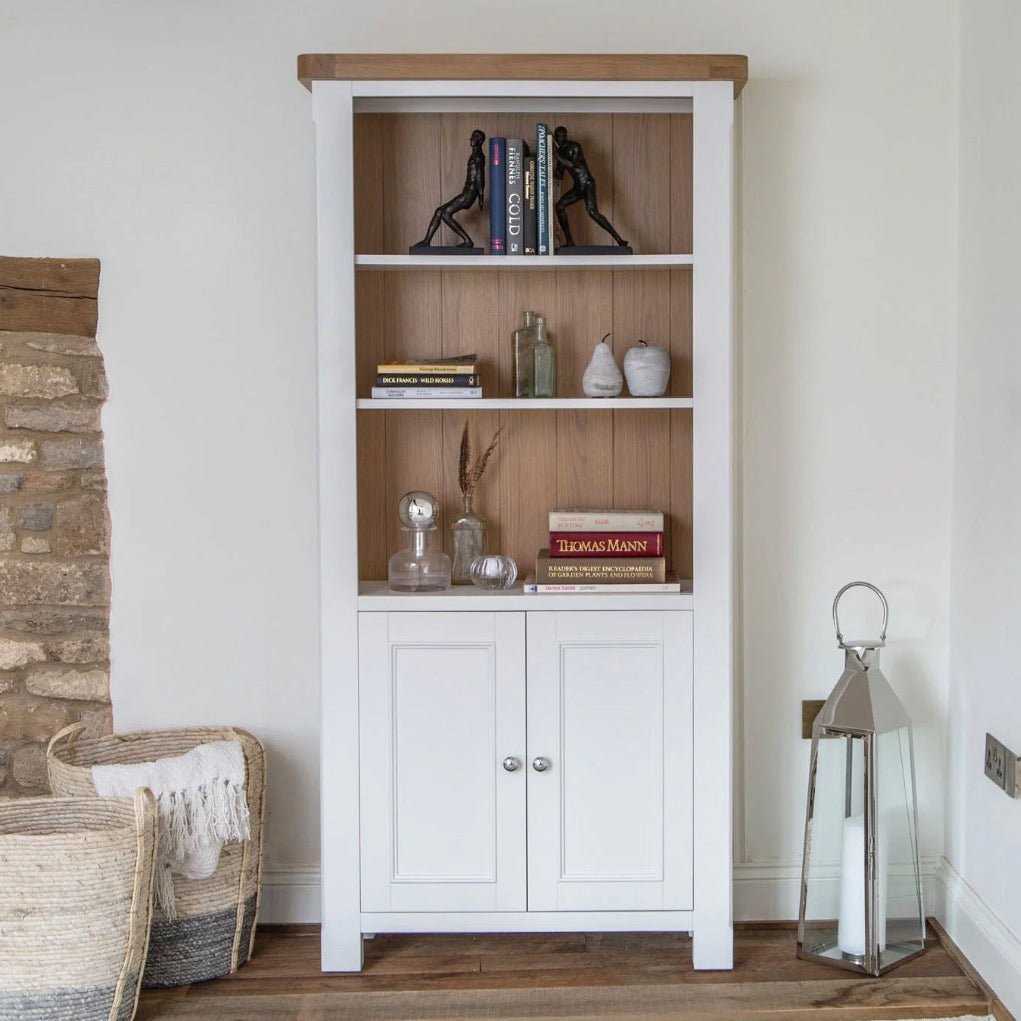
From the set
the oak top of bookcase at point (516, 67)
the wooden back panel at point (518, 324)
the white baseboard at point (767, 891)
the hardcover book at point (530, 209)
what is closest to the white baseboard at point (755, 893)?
the white baseboard at point (767, 891)

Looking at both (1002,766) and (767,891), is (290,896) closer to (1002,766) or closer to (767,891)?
(767,891)

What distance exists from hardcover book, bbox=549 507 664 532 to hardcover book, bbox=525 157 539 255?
1.92 feet

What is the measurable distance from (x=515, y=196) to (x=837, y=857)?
1.64 meters

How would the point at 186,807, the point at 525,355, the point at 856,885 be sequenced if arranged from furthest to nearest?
1. the point at 525,355
2. the point at 856,885
3. the point at 186,807

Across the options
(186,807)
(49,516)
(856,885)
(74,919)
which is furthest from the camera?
(49,516)

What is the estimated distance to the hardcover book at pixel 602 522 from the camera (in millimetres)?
2443

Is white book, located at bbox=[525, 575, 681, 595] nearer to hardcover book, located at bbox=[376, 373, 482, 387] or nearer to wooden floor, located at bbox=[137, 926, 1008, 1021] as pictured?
hardcover book, located at bbox=[376, 373, 482, 387]

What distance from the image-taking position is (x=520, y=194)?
2.39 metres

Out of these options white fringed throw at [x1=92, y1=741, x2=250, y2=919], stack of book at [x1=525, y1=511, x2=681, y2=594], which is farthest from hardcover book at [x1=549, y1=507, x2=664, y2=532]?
white fringed throw at [x1=92, y1=741, x2=250, y2=919]

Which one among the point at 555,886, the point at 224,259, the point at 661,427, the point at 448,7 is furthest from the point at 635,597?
the point at 448,7

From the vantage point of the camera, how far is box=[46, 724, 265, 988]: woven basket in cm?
237

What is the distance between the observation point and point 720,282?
7.72ft

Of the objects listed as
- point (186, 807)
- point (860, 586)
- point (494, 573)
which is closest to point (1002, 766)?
point (860, 586)

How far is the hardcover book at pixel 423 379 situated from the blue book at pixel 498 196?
0.28 m
